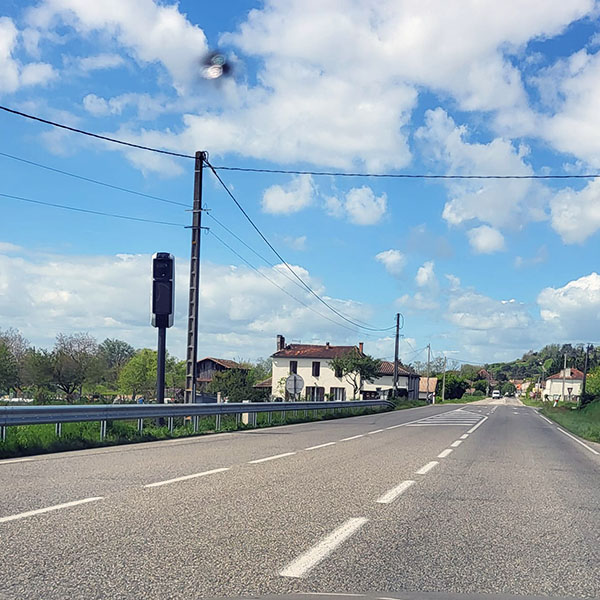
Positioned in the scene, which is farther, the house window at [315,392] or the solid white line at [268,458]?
the house window at [315,392]

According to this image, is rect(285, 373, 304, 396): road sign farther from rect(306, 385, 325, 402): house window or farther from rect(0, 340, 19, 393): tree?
rect(306, 385, 325, 402): house window

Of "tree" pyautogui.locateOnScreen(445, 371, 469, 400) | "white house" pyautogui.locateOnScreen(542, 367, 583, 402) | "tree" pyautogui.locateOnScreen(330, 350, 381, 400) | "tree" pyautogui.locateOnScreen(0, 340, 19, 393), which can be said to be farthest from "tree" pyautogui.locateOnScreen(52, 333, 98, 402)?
"white house" pyautogui.locateOnScreen(542, 367, 583, 402)

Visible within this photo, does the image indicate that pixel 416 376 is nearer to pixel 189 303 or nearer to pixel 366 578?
pixel 189 303

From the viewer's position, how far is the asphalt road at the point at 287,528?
4660mm

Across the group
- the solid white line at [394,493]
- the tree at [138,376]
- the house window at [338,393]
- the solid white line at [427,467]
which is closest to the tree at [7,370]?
the tree at [138,376]

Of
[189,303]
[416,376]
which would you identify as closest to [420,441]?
[189,303]

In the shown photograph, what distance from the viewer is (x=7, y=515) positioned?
6648 millimetres

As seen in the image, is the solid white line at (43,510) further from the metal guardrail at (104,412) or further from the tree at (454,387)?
the tree at (454,387)

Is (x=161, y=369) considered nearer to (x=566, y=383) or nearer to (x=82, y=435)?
(x=82, y=435)

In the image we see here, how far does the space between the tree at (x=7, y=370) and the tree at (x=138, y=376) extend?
110ft

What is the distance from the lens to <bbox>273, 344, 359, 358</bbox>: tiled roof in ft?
316

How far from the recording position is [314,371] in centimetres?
9606

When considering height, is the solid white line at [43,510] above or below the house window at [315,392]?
above

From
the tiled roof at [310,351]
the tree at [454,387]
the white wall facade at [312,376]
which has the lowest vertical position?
the tree at [454,387]
